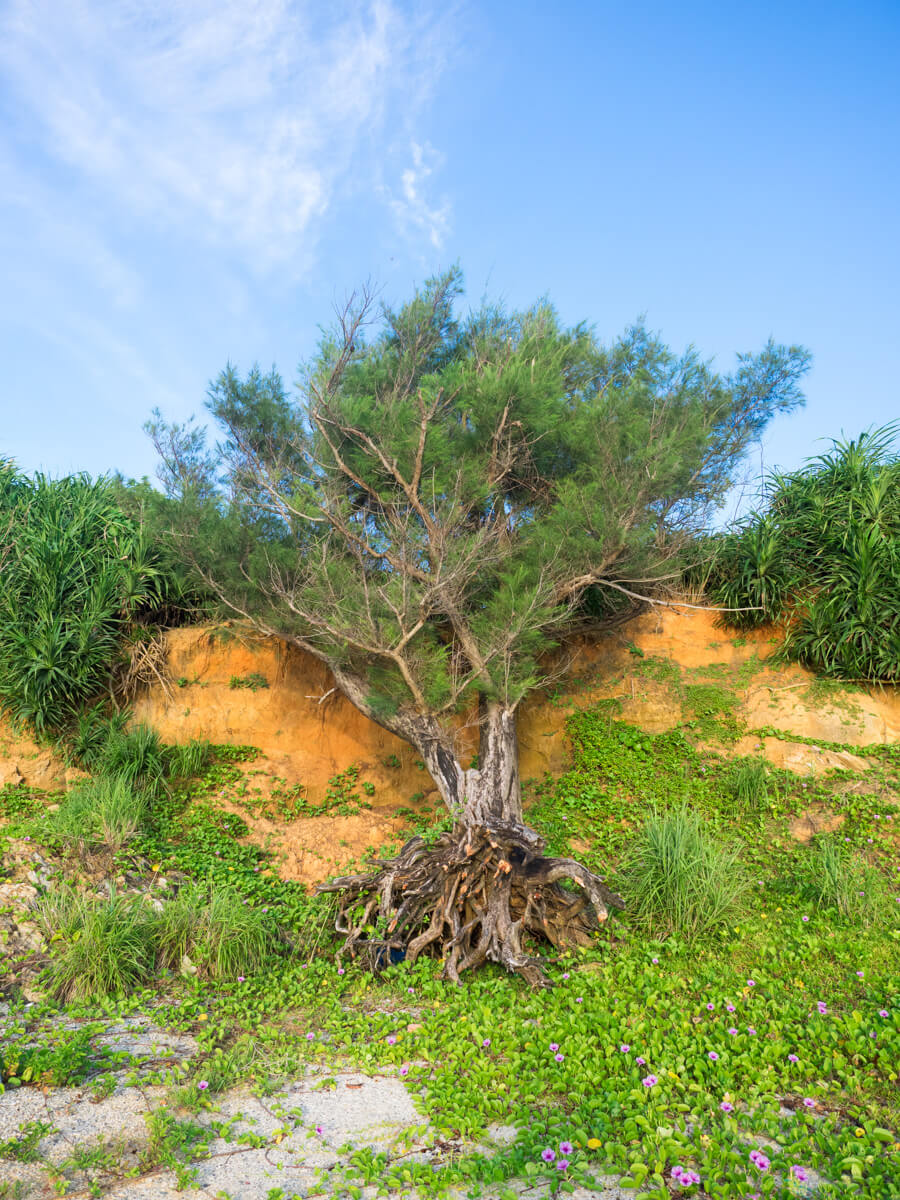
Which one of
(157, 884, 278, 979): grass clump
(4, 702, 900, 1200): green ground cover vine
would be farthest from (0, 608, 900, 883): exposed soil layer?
(157, 884, 278, 979): grass clump

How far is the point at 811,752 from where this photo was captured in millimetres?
8195

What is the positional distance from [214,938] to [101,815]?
97.4 inches

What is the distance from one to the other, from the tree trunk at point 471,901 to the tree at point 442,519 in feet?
0.09

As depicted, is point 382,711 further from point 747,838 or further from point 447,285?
point 447,285

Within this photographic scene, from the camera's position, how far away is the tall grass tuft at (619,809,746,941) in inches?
209

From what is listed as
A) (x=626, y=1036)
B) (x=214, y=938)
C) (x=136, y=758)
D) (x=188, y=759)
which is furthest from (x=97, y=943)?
(x=188, y=759)

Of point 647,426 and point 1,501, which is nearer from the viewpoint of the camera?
point 647,426

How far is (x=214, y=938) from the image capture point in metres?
5.37

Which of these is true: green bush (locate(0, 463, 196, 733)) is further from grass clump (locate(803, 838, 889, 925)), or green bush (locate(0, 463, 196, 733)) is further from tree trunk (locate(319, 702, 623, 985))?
grass clump (locate(803, 838, 889, 925))

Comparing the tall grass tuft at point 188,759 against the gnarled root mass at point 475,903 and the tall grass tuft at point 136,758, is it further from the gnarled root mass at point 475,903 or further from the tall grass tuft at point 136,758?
the gnarled root mass at point 475,903

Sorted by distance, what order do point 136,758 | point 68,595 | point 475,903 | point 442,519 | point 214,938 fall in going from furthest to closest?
point 68,595 < point 136,758 < point 442,519 < point 475,903 < point 214,938

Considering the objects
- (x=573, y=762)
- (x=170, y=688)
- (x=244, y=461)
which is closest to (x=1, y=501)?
(x=170, y=688)

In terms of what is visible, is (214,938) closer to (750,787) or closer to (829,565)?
(750,787)

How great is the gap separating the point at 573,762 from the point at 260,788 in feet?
12.7
